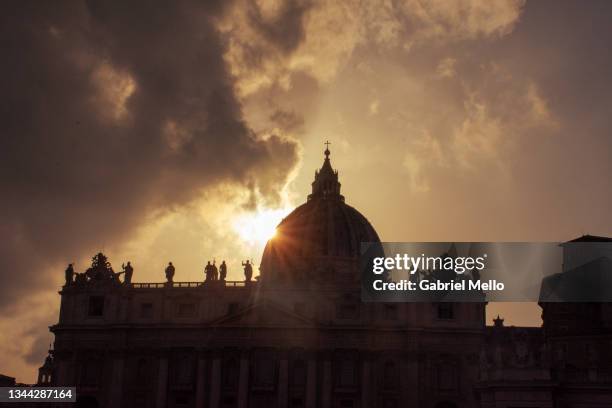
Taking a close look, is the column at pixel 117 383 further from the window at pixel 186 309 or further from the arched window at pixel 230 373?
the arched window at pixel 230 373

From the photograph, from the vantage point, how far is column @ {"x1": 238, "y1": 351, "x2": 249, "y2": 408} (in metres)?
85.1

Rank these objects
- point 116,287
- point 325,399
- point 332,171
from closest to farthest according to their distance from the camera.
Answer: point 325,399 → point 116,287 → point 332,171

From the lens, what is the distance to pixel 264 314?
287ft

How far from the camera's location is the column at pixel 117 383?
86.9 meters

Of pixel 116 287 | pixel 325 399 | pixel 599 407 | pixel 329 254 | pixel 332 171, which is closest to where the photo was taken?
pixel 599 407

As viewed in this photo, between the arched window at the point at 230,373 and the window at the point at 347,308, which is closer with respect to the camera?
the arched window at the point at 230,373

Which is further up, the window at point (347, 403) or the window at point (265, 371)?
the window at point (265, 371)

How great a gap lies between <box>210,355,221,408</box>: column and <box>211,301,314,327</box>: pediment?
3.50 m

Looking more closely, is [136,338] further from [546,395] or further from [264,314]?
[546,395]

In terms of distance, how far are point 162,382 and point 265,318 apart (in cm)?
1127

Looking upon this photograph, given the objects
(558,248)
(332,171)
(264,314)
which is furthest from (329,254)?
(558,248)

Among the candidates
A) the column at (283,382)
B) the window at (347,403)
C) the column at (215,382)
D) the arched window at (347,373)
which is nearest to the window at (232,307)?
the column at (215,382)

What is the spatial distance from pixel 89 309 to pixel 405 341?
31.0m

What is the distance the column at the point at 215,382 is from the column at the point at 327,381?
9788mm
